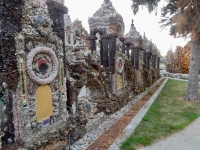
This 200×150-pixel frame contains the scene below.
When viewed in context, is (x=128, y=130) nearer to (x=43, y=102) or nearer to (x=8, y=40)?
(x=43, y=102)

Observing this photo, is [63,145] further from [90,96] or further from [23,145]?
[90,96]

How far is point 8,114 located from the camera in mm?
3811

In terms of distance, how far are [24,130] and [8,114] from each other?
21.4 inches

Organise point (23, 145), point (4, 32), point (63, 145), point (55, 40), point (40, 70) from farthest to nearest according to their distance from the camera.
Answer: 1. point (63, 145)
2. point (55, 40)
3. point (40, 70)
4. point (23, 145)
5. point (4, 32)

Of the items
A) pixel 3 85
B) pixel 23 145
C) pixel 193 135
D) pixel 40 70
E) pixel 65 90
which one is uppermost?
pixel 40 70

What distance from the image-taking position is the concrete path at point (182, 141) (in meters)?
5.25

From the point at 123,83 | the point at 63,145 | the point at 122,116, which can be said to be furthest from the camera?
the point at 123,83

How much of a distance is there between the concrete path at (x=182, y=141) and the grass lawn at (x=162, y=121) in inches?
8.3

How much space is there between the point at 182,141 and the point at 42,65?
16.4 ft

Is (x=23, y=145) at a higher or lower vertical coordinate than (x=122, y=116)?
higher

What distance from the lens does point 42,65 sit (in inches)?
174

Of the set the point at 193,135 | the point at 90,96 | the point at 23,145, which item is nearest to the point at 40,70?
the point at 23,145

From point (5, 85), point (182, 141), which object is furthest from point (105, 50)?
point (5, 85)

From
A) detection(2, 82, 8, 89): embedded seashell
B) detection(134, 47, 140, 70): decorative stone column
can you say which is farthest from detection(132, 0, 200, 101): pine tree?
detection(2, 82, 8, 89): embedded seashell
